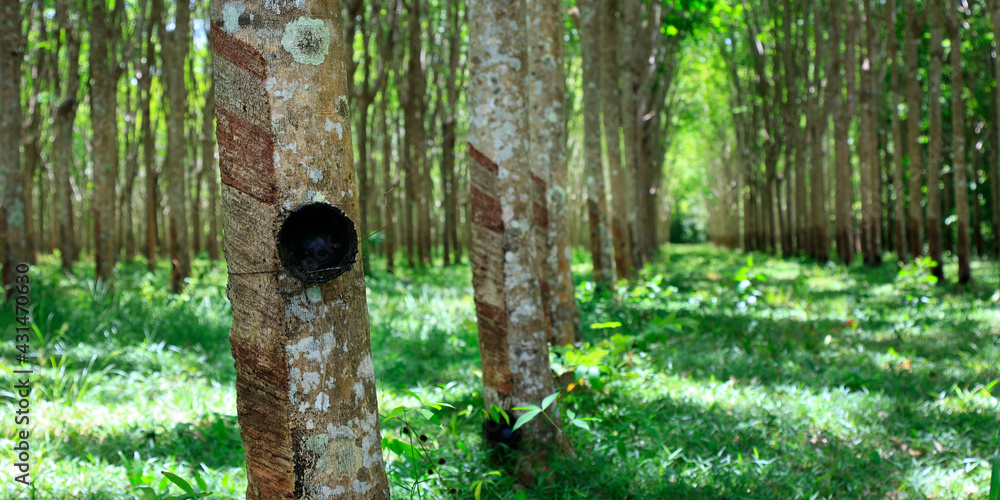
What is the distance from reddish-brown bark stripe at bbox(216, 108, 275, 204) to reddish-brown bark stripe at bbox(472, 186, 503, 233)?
1.67 meters

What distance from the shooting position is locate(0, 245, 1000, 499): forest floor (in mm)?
3252

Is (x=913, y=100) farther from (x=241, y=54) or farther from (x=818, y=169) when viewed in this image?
(x=241, y=54)

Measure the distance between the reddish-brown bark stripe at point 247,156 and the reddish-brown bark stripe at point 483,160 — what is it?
1.68 metres

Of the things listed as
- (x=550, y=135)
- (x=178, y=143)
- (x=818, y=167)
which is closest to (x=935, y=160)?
(x=818, y=167)

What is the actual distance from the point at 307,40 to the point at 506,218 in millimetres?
1668

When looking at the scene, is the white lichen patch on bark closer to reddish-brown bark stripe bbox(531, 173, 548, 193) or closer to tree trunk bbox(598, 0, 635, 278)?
reddish-brown bark stripe bbox(531, 173, 548, 193)

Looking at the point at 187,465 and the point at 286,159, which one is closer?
the point at 286,159

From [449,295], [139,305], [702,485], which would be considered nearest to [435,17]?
[449,295]

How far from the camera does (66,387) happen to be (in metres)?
4.69

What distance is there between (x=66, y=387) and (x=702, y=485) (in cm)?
446

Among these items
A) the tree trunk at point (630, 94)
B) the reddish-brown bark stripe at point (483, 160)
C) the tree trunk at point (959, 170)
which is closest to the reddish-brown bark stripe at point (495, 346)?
the reddish-brown bark stripe at point (483, 160)

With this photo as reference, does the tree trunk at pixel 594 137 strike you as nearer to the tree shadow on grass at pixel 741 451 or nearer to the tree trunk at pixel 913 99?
the tree shadow on grass at pixel 741 451

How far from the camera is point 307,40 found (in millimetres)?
1659

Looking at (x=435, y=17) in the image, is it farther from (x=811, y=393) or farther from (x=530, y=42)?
(x=811, y=393)
